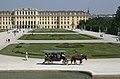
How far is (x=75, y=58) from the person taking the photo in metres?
20.7

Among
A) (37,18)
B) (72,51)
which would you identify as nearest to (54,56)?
(72,51)

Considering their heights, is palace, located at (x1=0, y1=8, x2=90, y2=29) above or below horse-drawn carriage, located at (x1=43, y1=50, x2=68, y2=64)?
above

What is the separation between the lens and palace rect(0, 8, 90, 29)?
585ft

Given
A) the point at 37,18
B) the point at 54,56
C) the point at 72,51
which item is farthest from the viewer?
the point at 37,18

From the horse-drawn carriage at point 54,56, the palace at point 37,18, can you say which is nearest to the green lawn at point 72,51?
the horse-drawn carriage at point 54,56

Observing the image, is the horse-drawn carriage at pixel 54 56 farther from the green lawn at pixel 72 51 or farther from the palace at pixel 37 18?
the palace at pixel 37 18

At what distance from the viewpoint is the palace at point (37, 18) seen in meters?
178

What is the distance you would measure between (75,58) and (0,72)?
16.7 feet

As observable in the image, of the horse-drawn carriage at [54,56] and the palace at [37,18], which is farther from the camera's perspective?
the palace at [37,18]

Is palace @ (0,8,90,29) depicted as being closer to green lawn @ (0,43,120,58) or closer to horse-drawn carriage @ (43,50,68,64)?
green lawn @ (0,43,120,58)

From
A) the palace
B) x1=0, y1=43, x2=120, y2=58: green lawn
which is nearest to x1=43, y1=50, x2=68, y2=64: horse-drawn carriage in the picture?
x1=0, y1=43, x2=120, y2=58: green lawn

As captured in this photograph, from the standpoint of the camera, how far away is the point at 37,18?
587 feet

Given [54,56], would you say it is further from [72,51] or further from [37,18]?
[37,18]

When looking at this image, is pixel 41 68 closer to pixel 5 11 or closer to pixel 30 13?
pixel 30 13
